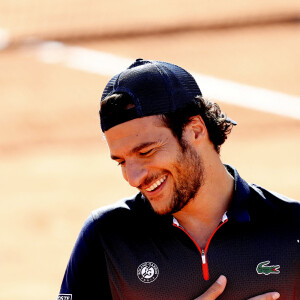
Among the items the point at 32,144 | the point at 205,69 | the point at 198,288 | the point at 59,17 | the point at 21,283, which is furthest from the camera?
the point at 59,17

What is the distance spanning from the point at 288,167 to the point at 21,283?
18.3ft

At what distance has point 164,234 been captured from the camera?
460cm

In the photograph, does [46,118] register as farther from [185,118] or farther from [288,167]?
[185,118]

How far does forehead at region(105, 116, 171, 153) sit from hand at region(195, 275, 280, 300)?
922mm

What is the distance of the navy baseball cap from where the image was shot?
445 cm

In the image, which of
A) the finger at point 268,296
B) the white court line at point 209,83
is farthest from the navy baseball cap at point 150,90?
the white court line at point 209,83

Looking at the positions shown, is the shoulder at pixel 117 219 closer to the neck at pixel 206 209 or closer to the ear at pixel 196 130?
the neck at pixel 206 209

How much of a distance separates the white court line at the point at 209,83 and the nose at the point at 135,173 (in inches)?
440

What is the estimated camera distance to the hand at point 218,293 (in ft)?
13.9

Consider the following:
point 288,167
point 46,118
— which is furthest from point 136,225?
point 46,118

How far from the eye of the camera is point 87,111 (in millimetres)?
17391

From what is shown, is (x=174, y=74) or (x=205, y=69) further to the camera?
(x=205, y=69)

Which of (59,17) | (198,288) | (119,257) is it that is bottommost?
(198,288)

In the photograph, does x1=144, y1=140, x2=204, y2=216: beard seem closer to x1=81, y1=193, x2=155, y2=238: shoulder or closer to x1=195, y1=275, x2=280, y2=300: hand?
x1=81, y1=193, x2=155, y2=238: shoulder
